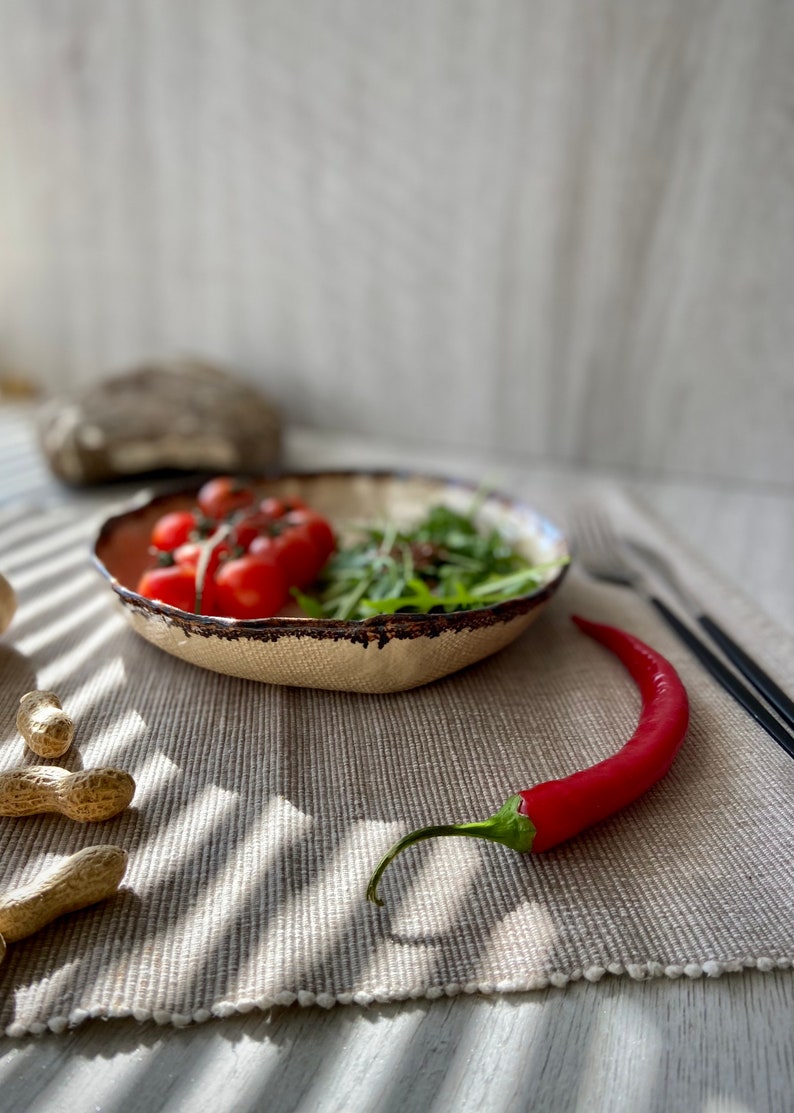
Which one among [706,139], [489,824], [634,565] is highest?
[706,139]

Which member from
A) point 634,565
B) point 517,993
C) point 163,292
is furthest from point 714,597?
point 163,292

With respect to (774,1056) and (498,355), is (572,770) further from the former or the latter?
(498,355)

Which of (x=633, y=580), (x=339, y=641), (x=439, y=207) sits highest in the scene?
(x=439, y=207)

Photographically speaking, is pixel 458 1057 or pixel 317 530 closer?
pixel 458 1057

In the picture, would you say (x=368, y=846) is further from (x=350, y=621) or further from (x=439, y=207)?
(x=439, y=207)

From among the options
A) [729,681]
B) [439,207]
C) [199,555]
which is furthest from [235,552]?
[439,207]

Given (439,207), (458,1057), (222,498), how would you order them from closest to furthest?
(458,1057) → (222,498) → (439,207)
